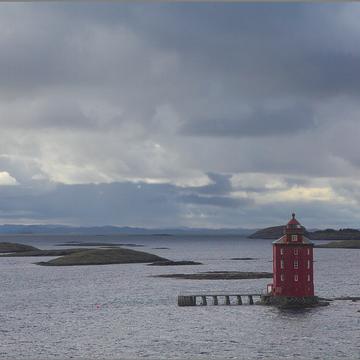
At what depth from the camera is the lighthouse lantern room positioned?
255ft

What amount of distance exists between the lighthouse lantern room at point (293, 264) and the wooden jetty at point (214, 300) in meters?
9.44

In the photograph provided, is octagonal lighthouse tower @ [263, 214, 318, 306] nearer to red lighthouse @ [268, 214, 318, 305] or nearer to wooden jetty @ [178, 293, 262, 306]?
red lighthouse @ [268, 214, 318, 305]

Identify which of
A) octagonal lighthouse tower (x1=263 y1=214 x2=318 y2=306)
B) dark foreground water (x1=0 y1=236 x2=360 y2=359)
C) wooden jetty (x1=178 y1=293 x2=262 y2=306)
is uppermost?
octagonal lighthouse tower (x1=263 y1=214 x2=318 y2=306)

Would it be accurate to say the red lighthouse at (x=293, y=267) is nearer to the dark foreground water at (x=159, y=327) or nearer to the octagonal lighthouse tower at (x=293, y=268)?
the octagonal lighthouse tower at (x=293, y=268)

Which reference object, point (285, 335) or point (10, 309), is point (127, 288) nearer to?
point (10, 309)

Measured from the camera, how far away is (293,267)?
7769 cm

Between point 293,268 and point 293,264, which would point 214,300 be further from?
point 293,264

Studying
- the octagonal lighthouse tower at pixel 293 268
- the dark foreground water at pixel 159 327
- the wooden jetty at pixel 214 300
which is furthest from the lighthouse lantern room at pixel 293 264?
the wooden jetty at pixel 214 300

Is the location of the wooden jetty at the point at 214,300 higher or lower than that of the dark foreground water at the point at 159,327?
higher

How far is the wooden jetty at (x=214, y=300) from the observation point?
3410 inches

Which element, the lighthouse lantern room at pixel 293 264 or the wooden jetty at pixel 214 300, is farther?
the wooden jetty at pixel 214 300

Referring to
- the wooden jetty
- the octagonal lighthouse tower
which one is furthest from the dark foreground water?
the octagonal lighthouse tower

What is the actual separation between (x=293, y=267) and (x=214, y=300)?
15.3 meters

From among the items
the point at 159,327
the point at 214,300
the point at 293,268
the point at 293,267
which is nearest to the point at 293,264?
the point at 293,267
